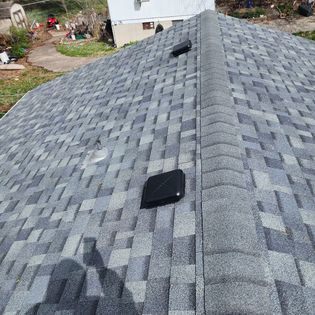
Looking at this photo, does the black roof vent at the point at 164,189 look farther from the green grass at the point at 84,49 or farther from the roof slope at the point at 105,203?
the green grass at the point at 84,49

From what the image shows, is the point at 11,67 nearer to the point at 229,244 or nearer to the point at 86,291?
the point at 86,291

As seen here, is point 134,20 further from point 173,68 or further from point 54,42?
point 173,68

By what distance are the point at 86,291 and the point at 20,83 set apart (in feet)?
102

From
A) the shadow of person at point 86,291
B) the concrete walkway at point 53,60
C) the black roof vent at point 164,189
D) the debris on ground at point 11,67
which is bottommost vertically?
the concrete walkway at point 53,60

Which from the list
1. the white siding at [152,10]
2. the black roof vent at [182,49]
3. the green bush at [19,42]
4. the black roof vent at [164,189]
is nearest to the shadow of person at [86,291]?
the black roof vent at [164,189]

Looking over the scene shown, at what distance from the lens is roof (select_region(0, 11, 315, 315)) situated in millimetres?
3949

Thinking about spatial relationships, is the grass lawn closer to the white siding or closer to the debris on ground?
the debris on ground

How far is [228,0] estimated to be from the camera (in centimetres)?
4722

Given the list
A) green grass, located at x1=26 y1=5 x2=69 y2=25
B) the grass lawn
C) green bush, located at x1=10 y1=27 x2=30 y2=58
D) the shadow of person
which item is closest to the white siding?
the grass lawn

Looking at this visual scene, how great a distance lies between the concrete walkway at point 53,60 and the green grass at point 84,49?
861mm

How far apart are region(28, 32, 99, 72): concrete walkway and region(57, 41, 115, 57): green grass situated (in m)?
0.86

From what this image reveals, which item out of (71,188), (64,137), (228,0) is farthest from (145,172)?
(228,0)

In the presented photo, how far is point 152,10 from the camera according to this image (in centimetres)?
3600

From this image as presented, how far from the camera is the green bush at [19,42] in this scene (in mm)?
39747
